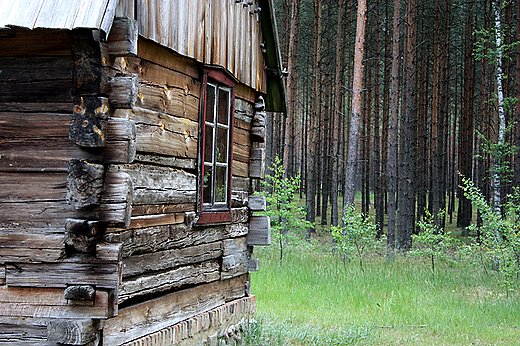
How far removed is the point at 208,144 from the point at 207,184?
1.76 feet

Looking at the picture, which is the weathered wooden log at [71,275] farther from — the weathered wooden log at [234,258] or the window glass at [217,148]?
the weathered wooden log at [234,258]

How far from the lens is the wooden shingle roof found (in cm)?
394

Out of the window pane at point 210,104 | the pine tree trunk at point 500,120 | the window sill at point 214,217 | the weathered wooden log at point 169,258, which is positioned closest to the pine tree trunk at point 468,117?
the pine tree trunk at point 500,120

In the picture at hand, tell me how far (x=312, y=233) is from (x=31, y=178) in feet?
67.3

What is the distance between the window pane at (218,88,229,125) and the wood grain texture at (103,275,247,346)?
2291mm

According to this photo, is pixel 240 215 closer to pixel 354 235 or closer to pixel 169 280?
pixel 169 280

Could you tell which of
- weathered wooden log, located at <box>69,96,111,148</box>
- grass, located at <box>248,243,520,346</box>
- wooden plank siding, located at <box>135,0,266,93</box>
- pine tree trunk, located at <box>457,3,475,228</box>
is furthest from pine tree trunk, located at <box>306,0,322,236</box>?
weathered wooden log, located at <box>69,96,111,148</box>

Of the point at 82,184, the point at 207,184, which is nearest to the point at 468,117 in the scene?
the point at 207,184

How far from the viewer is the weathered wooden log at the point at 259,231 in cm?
785

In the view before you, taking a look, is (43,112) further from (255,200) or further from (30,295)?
(255,200)

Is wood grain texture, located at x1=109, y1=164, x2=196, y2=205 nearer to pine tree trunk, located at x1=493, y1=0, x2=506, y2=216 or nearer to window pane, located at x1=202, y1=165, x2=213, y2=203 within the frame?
window pane, located at x1=202, y1=165, x2=213, y2=203

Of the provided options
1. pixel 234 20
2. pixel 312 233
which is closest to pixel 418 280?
pixel 234 20

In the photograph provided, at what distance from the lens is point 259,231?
25.9ft

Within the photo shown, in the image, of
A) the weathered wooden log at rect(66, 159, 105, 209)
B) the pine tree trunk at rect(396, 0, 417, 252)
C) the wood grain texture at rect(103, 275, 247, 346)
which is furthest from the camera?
the pine tree trunk at rect(396, 0, 417, 252)
